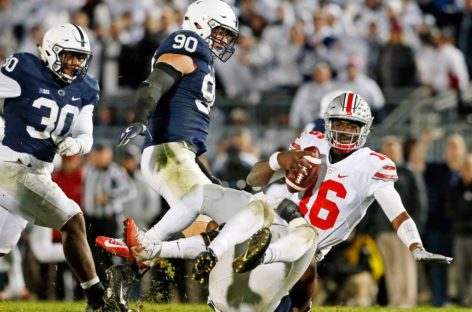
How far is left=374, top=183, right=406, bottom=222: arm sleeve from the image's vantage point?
7.26 m

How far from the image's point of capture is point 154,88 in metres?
7.28

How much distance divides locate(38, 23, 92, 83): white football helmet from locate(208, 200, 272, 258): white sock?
6.40ft

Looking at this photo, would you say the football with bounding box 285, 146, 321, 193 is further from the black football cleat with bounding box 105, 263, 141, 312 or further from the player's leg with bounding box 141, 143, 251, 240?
the black football cleat with bounding box 105, 263, 141, 312

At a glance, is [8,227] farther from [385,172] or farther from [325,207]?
[385,172]

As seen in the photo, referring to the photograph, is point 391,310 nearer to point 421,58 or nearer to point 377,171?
point 377,171

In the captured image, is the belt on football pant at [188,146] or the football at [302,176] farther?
the belt on football pant at [188,146]

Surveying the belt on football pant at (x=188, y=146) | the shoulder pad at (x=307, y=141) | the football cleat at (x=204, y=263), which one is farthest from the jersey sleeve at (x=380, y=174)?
the football cleat at (x=204, y=263)

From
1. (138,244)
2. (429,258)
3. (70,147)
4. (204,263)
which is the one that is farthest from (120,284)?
(429,258)

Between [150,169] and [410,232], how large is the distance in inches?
67.8

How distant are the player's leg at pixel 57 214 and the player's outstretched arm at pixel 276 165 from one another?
1.26 metres

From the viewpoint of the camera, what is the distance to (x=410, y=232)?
7.19m

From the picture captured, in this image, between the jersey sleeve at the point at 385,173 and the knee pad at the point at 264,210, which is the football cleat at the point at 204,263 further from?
the jersey sleeve at the point at 385,173

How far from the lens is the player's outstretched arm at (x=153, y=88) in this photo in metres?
6.86

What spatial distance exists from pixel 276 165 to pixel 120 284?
128 cm
